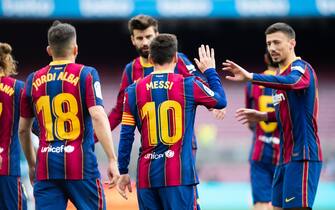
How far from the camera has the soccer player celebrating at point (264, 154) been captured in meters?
11.3

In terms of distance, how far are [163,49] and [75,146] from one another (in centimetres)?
115

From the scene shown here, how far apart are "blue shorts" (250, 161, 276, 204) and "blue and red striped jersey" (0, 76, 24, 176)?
13.9 feet

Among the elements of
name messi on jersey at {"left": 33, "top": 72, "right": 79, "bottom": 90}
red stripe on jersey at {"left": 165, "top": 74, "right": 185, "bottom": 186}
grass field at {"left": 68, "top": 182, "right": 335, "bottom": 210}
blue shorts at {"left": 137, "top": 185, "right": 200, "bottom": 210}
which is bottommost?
grass field at {"left": 68, "top": 182, "right": 335, "bottom": 210}

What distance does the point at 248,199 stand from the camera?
18.7m

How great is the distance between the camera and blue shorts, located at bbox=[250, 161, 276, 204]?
11258 mm

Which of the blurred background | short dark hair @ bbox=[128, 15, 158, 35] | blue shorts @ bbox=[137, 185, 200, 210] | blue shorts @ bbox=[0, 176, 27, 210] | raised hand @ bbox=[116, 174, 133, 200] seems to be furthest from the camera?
the blurred background

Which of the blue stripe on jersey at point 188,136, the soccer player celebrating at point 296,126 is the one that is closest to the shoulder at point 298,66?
the soccer player celebrating at point 296,126

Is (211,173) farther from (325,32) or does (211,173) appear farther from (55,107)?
(55,107)

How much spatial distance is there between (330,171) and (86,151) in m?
18.5

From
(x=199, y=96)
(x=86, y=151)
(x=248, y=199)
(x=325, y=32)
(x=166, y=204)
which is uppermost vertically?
(x=325, y=32)

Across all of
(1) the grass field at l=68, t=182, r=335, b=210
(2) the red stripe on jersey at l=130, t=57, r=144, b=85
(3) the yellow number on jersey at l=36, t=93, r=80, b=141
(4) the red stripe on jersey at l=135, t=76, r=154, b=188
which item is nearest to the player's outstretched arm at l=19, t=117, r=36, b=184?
(3) the yellow number on jersey at l=36, t=93, r=80, b=141

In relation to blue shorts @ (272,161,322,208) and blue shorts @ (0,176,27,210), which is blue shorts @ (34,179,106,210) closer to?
blue shorts @ (0,176,27,210)

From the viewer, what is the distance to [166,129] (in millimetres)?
7121

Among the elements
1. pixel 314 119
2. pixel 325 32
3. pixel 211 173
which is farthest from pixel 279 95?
pixel 325 32
